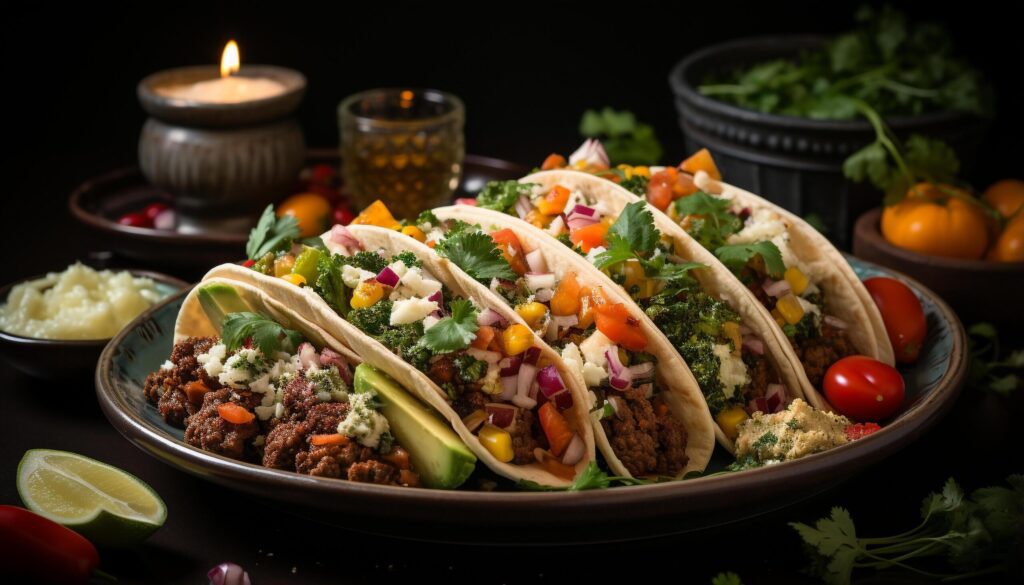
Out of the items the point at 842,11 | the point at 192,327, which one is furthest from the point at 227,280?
the point at 842,11

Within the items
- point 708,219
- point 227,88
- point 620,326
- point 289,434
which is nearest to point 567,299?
point 620,326

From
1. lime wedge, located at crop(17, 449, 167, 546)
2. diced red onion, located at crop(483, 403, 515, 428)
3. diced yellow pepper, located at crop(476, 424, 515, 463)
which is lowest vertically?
lime wedge, located at crop(17, 449, 167, 546)

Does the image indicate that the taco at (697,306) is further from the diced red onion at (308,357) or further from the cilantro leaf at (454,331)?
the diced red onion at (308,357)

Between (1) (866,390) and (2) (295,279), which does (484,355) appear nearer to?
(2) (295,279)

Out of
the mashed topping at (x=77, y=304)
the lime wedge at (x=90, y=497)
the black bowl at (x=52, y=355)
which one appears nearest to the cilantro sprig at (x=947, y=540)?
the lime wedge at (x=90, y=497)

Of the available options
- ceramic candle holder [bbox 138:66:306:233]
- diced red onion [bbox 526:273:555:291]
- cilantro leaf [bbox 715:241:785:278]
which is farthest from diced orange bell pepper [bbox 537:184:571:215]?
ceramic candle holder [bbox 138:66:306:233]

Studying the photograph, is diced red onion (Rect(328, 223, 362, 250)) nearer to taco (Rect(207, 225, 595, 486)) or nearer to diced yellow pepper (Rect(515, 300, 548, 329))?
taco (Rect(207, 225, 595, 486))

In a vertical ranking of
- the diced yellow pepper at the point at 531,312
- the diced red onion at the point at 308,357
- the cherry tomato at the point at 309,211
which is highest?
the diced yellow pepper at the point at 531,312
